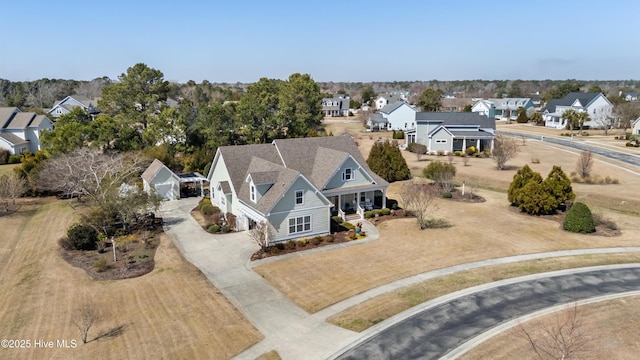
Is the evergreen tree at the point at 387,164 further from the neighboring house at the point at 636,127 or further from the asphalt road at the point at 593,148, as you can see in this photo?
the neighboring house at the point at 636,127

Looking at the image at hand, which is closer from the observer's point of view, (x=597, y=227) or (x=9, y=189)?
(x=597, y=227)

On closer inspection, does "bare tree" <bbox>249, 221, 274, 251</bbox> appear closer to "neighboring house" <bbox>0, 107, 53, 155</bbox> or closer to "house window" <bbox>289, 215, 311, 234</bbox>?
"house window" <bbox>289, 215, 311, 234</bbox>

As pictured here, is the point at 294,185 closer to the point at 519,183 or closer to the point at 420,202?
the point at 420,202

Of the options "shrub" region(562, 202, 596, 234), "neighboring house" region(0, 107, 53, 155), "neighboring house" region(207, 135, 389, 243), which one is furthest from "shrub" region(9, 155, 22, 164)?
"shrub" region(562, 202, 596, 234)

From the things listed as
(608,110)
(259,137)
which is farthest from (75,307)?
(608,110)

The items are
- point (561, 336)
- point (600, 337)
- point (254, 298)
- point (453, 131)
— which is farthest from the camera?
point (453, 131)

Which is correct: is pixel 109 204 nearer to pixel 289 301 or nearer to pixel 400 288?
pixel 289 301

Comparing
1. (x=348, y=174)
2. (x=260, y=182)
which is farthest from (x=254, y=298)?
(x=348, y=174)
